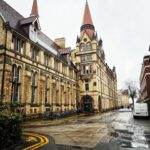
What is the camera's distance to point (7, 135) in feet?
25.4

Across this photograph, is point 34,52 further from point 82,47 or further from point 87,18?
point 87,18

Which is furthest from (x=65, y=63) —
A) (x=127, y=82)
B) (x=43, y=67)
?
(x=127, y=82)

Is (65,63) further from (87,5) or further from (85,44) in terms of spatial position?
(87,5)

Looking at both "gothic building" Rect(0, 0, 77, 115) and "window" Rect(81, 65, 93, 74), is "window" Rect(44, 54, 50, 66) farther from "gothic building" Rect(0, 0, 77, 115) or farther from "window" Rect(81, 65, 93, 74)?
"window" Rect(81, 65, 93, 74)

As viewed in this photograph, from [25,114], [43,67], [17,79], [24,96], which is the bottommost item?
[25,114]

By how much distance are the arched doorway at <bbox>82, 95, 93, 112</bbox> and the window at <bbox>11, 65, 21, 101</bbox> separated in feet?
85.8

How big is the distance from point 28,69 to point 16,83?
2.89 meters

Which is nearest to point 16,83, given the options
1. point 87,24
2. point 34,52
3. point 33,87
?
point 33,87

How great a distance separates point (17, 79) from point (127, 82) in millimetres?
76364

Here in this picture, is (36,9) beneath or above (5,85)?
above

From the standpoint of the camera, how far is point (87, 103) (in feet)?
145

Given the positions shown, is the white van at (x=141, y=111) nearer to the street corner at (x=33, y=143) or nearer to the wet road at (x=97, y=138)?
the wet road at (x=97, y=138)

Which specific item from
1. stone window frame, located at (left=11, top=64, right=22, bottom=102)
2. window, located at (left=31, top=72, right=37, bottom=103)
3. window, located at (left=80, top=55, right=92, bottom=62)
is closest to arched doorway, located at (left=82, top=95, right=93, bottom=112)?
window, located at (left=80, top=55, right=92, bottom=62)

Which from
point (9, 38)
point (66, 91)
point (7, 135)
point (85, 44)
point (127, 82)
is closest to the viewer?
point (7, 135)
